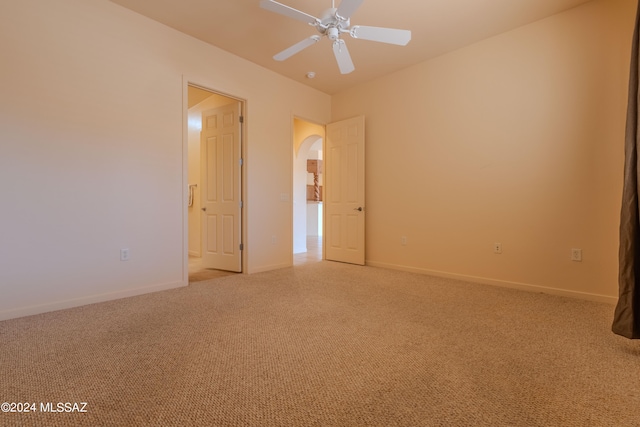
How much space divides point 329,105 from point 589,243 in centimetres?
406

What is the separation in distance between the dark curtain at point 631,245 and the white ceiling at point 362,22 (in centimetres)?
153

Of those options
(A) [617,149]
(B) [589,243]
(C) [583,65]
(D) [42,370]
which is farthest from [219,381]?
(C) [583,65]

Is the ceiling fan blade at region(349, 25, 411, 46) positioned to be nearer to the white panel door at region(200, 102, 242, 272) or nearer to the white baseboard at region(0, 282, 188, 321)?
the white panel door at region(200, 102, 242, 272)

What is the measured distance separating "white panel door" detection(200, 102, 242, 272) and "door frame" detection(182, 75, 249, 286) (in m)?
0.06

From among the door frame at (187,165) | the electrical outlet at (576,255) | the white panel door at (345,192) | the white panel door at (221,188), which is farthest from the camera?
the white panel door at (345,192)

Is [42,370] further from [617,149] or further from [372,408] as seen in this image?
[617,149]

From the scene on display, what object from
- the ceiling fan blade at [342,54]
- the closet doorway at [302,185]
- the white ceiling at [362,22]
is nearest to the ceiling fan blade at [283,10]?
the ceiling fan blade at [342,54]

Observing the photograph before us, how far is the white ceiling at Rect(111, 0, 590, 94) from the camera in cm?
285

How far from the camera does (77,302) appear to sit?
266cm

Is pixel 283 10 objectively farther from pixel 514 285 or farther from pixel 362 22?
pixel 514 285

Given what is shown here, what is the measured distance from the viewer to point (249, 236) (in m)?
4.07

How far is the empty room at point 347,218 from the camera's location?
1.47 meters

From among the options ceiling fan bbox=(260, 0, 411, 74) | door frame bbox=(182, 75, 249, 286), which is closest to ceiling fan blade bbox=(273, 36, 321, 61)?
ceiling fan bbox=(260, 0, 411, 74)

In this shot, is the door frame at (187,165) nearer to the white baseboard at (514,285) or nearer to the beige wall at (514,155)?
the beige wall at (514,155)
